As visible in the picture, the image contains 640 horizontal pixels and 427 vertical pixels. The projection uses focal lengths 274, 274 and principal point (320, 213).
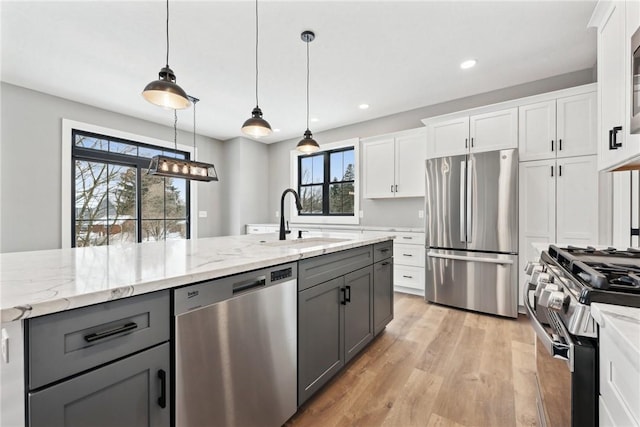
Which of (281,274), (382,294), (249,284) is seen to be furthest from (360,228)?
(249,284)

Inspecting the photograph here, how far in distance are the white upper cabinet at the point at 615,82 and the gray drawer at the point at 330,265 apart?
1.56 m

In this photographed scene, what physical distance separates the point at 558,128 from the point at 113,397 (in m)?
3.95

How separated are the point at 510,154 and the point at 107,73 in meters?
4.49

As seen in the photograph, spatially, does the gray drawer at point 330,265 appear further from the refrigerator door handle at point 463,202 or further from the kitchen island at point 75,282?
the refrigerator door handle at point 463,202

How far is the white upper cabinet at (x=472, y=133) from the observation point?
10.1ft

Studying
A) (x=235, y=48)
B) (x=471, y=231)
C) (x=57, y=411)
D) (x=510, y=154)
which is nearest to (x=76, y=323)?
(x=57, y=411)

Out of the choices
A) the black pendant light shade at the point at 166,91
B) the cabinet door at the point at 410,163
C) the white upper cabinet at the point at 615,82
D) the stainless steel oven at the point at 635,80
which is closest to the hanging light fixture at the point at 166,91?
the black pendant light shade at the point at 166,91

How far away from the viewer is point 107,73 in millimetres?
3043

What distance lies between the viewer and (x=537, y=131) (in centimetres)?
294

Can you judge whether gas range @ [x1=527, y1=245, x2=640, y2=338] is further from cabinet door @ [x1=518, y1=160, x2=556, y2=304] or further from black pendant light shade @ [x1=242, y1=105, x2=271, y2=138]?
black pendant light shade @ [x1=242, y1=105, x2=271, y2=138]

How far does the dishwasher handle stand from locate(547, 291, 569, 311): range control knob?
1140 millimetres

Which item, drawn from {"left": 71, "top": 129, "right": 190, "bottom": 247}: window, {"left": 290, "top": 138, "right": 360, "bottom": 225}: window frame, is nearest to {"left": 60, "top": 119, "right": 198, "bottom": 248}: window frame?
{"left": 71, "top": 129, "right": 190, "bottom": 247}: window

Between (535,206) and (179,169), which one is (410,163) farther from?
(179,169)

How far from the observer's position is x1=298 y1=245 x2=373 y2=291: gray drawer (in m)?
1.57
